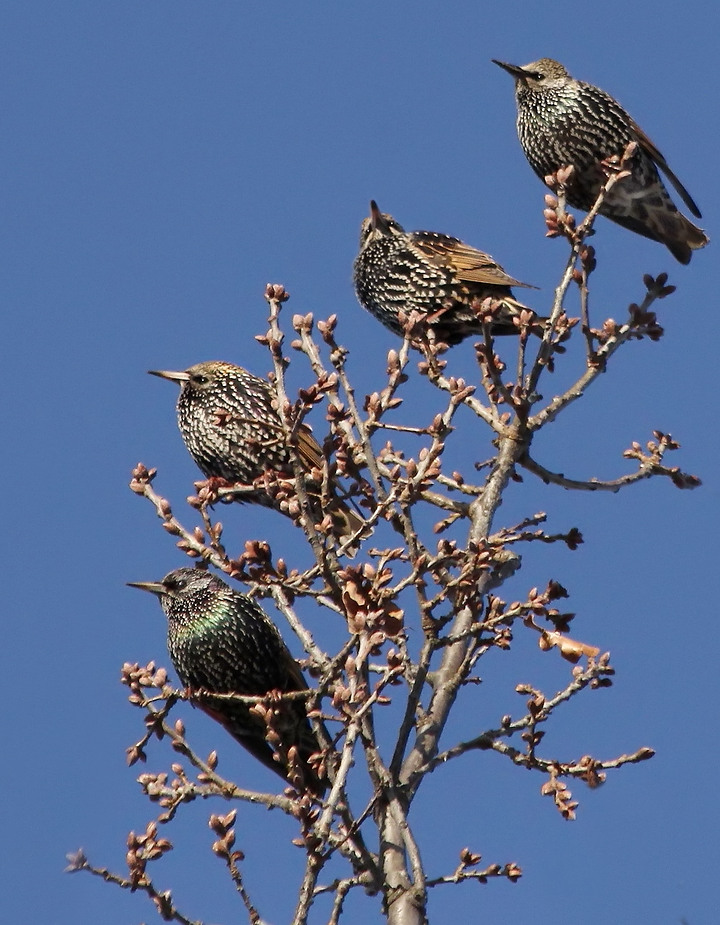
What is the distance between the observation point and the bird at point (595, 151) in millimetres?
6334

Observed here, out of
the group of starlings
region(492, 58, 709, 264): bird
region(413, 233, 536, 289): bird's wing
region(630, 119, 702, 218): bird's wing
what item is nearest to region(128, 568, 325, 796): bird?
the group of starlings

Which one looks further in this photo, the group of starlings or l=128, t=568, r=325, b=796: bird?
the group of starlings

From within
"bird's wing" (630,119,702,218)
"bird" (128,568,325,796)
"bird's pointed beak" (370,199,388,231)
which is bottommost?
"bird" (128,568,325,796)

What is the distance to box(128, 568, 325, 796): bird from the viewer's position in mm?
5465

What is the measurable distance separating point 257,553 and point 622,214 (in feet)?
9.53

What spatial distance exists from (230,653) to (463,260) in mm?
2170

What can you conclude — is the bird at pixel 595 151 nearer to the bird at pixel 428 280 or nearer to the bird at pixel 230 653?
the bird at pixel 428 280

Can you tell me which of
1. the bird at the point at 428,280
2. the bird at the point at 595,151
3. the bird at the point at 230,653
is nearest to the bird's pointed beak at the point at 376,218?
the bird at the point at 428,280

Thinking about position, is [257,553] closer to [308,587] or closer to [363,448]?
[308,587]

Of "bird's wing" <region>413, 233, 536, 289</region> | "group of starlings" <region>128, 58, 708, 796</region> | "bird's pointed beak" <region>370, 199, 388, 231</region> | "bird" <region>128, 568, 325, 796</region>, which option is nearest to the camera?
"bird" <region>128, 568, 325, 796</region>

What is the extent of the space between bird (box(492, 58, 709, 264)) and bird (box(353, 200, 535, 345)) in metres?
0.54

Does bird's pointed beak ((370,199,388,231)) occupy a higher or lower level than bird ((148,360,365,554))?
higher

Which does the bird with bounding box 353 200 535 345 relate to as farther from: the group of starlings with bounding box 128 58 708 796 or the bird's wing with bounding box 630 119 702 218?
the bird's wing with bounding box 630 119 702 218

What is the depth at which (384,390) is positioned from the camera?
4355 millimetres
